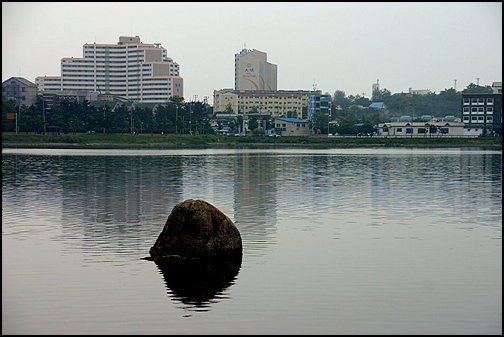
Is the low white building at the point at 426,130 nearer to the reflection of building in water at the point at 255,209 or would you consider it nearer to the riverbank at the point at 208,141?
the riverbank at the point at 208,141

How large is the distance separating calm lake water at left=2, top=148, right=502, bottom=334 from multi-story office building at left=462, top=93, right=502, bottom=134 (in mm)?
143412

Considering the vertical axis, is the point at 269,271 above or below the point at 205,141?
below

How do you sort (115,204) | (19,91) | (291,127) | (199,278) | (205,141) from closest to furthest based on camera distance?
(199,278) → (115,204) → (205,141) → (291,127) → (19,91)

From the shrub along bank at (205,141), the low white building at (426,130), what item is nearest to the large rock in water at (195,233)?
the shrub along bank at (205,141)

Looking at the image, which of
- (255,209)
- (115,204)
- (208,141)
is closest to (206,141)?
(208,141)

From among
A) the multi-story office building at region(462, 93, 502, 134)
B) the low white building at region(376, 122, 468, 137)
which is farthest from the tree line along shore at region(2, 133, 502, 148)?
the low white building at region(376, 122, 468, 137)

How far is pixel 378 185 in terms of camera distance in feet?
128

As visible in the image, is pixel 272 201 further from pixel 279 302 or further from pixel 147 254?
pixel 279 302

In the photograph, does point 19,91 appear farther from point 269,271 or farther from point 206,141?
point 269,271

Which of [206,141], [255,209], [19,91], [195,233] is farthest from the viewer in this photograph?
[19,91]

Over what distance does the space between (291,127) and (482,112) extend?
55376 mm

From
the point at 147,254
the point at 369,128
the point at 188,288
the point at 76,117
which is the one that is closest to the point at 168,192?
the point at 147,254

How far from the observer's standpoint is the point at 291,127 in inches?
7244

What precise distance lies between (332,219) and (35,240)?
11324 mm
